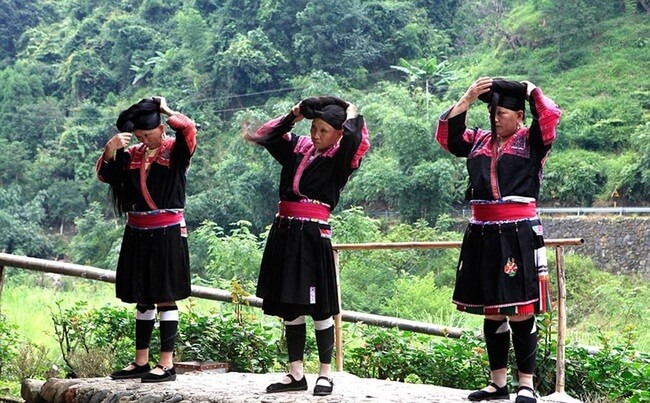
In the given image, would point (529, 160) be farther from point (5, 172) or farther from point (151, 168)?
point (5, 172)

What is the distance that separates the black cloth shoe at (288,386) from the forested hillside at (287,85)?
18.0m

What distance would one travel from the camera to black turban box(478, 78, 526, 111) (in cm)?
369

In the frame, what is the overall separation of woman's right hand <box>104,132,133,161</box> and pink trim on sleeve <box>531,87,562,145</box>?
6.29ft

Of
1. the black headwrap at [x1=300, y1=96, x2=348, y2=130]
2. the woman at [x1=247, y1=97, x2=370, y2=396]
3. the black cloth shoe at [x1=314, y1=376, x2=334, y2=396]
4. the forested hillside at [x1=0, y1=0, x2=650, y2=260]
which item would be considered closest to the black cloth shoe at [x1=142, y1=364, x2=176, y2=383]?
the woman at [x1=247, y1=97, x2=370, y2=396]

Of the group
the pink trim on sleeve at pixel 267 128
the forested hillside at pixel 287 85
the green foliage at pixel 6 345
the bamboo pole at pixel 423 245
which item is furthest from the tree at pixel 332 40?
the pink trim on sleeve at pixel 267 128

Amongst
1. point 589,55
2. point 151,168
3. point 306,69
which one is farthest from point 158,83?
point 151,168

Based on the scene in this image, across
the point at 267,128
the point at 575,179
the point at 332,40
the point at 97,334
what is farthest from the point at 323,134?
the point at 332,40

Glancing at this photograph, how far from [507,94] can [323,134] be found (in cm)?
82

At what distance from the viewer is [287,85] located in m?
34.8

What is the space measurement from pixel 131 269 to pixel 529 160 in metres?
1.97

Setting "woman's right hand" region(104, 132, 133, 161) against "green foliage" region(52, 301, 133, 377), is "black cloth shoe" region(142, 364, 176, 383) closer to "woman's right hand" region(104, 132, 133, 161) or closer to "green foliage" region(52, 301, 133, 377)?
"woman's right hand" region(104, 132, 133, 161)

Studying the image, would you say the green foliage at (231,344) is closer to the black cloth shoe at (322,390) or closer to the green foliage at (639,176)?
the black cloth shoe at (322,390)

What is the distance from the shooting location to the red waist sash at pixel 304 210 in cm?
395

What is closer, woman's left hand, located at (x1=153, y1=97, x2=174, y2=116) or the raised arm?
the raised arm
